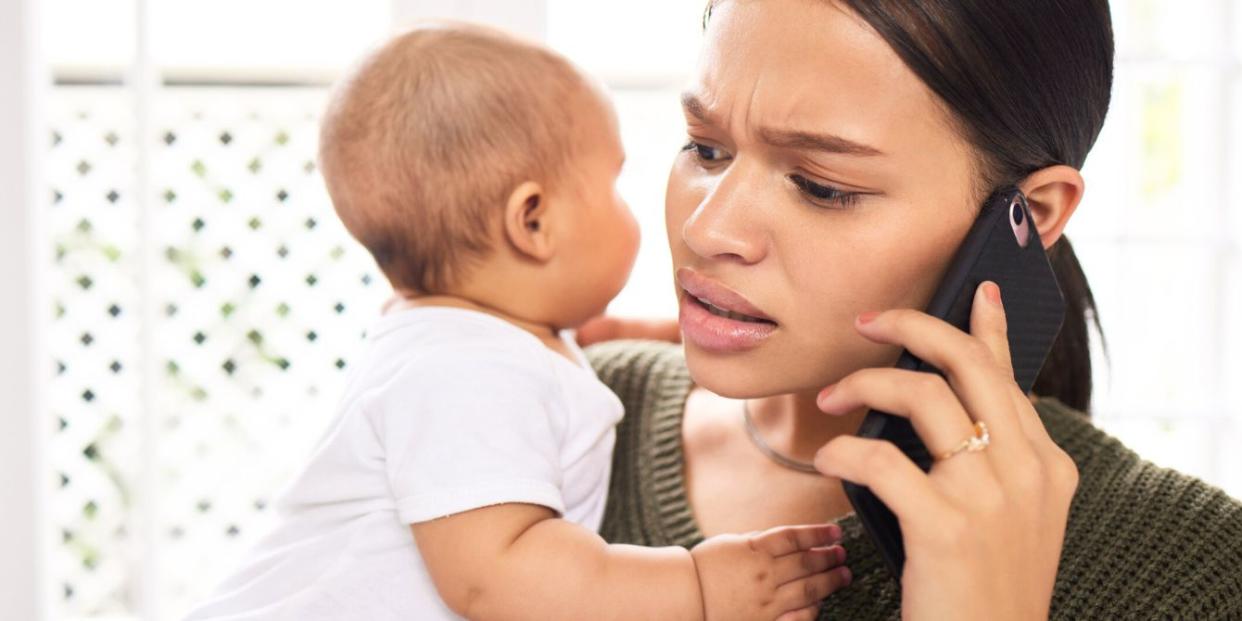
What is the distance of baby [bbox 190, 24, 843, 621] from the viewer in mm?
1043

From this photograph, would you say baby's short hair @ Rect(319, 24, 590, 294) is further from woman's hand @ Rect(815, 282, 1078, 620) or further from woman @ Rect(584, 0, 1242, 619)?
woman's hand @ Rect(815, 282, 1078, 620)

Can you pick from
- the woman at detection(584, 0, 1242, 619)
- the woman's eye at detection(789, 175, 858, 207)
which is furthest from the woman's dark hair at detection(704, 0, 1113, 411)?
the woman's eye at detection(789, 175, 858, 207)

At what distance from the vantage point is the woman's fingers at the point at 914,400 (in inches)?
34.9

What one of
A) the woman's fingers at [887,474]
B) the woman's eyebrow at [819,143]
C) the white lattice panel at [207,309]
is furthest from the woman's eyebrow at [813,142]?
the white lattice panel at [207,309]

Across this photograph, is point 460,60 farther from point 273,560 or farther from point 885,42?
point 273,560

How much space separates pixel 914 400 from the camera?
90 centimetres

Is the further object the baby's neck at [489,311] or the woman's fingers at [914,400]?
the baby's neck at [489,311]

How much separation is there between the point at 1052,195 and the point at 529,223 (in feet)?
1.87

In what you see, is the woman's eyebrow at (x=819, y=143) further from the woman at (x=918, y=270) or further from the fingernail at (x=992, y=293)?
the fingernail at (x=992, y=293)

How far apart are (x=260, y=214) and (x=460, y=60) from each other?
2006 mm

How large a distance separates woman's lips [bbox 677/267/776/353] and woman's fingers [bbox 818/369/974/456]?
14 centimetres

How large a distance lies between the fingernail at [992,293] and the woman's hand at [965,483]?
0.06m

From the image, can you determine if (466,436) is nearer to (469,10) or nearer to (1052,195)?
(1052,195)

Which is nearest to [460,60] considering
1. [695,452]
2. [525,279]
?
[525,279]
